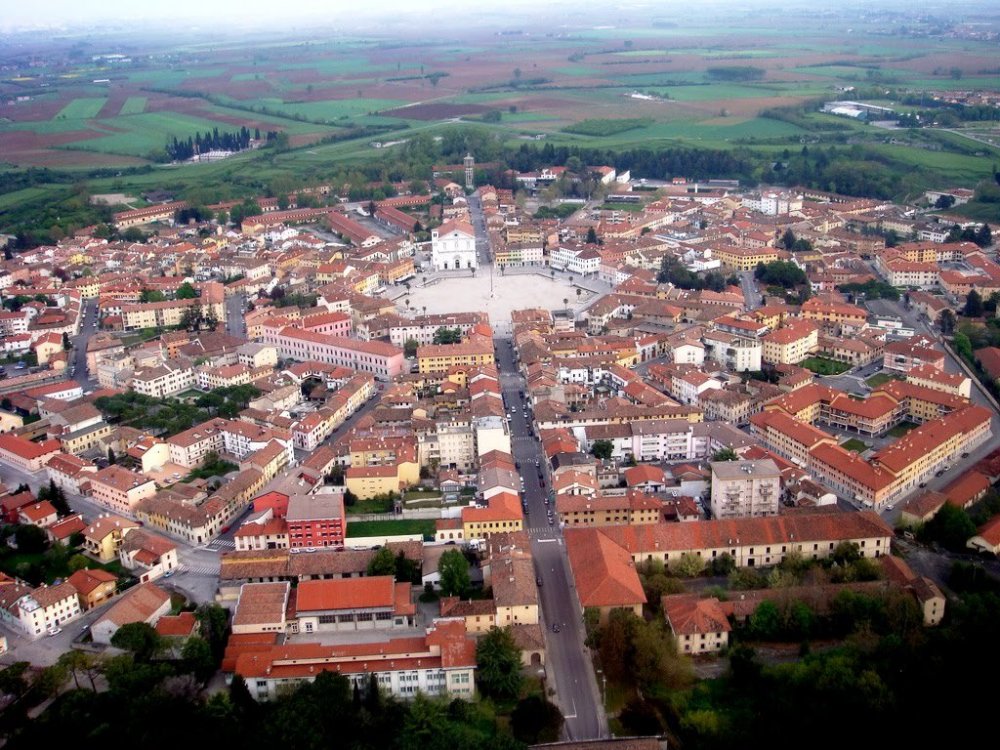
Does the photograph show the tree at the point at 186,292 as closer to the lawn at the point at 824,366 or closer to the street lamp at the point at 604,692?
the lawn at the point at 824,366

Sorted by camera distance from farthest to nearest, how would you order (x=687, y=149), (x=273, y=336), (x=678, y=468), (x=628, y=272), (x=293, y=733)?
(x=687, y=149), (x=628, y=272), (x=273, y=336), (x=678, y=468), (x=293, y=733)

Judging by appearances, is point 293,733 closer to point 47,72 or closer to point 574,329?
point 574,329

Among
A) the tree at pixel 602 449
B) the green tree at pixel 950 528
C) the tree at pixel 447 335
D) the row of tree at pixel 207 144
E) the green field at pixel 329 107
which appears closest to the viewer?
the green tree at pixel 950 528

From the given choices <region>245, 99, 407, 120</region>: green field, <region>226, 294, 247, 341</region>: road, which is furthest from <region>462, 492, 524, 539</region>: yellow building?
<region>245, 99, 407, 120</region>: green field

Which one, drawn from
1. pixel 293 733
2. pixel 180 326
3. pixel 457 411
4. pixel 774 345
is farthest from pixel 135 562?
pixel 774 345

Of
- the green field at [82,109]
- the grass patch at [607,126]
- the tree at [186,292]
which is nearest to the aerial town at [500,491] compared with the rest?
the tree at [186,292]
